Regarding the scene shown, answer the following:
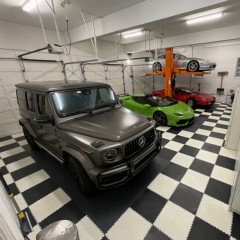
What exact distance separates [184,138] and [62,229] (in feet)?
12.4

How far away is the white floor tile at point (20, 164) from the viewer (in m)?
3.02

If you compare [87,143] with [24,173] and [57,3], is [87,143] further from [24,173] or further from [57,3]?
[57,3]

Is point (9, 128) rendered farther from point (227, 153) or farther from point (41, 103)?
point (227, 153)

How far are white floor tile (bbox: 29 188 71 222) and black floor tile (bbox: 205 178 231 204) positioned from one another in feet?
7.09

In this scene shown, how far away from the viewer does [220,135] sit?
395 cm

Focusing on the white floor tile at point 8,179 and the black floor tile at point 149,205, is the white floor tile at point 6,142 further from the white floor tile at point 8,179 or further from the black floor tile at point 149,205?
the black floor tile at point 149,205

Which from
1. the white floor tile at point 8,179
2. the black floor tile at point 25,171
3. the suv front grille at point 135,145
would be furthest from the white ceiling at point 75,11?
the white floor tile at point 8,179

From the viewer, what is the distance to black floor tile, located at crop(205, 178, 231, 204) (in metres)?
2.07

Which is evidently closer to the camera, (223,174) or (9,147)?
(223,174)

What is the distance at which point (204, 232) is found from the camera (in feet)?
5.41

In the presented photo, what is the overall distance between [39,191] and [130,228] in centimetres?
159

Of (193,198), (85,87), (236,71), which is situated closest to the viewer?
(193,198)

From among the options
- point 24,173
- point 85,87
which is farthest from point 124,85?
point 24,173

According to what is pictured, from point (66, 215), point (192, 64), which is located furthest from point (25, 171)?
point (192, 64)
